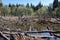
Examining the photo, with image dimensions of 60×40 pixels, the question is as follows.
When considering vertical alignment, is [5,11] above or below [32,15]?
above

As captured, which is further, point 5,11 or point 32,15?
point 5,11

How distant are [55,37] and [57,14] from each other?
2.32 meters

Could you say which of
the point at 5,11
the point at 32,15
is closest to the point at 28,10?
the point at 32,15

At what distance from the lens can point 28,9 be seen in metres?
6.83

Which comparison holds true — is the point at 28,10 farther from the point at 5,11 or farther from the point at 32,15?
the point at 5,11

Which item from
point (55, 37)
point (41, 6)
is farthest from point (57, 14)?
point (55, 37)

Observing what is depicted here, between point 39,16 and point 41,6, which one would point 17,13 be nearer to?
point 39,16

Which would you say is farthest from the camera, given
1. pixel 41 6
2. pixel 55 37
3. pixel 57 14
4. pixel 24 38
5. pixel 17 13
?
pixel 41 6

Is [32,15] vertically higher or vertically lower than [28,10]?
lower

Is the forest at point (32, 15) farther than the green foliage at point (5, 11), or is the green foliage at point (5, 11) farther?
A: the green foliage at point (5, 11)

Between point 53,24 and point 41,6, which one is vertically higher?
point 41,6

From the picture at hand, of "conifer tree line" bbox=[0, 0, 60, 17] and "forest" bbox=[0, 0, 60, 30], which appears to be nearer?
"forest" bbox=[0, 0, 60, 30]

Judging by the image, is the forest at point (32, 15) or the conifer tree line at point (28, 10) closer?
the forest at point (32, 15)

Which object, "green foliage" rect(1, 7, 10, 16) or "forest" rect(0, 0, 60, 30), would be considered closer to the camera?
"forest" rect(0, 0, 60, 30)
